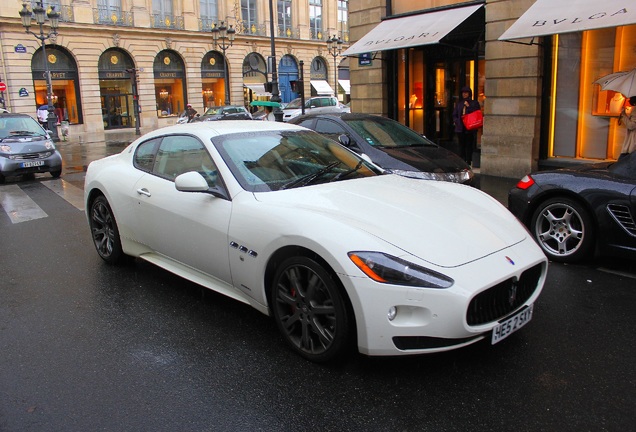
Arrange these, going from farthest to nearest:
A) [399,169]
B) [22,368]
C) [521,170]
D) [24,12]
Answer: [24,12]
[521,170]
[399,169]
[22,368]

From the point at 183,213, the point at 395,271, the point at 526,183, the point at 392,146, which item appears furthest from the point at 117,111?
the point at 395,271

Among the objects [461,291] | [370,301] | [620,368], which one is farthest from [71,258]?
[620,368]

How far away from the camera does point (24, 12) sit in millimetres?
26594

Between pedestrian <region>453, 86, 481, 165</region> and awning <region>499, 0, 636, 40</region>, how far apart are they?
2378 mm

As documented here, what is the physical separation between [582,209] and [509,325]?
270 cm

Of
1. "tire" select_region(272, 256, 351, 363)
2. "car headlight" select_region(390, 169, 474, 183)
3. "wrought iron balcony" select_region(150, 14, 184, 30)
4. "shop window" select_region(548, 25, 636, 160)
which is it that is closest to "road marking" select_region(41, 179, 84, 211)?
"car headlight" select_region(390, 169, 474, 183)

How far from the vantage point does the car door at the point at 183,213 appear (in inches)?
162

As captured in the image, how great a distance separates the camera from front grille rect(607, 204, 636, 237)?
5061 millimetres

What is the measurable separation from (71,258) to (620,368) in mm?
5500

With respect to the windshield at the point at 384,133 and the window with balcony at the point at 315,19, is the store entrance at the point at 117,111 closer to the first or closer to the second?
the window with balcony at the point at 315,19

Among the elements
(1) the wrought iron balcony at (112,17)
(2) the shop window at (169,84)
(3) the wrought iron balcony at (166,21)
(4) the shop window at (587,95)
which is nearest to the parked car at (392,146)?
(4) the shop window at (587,95)

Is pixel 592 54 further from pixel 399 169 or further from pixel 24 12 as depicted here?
pixel 24 12

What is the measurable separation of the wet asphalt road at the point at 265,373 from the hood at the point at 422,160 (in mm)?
3337

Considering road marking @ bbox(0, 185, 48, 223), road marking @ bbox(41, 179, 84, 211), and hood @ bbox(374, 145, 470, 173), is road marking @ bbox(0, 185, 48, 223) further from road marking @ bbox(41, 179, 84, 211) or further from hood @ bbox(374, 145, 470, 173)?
hood @ bbox(374, 145, 470, 173)
